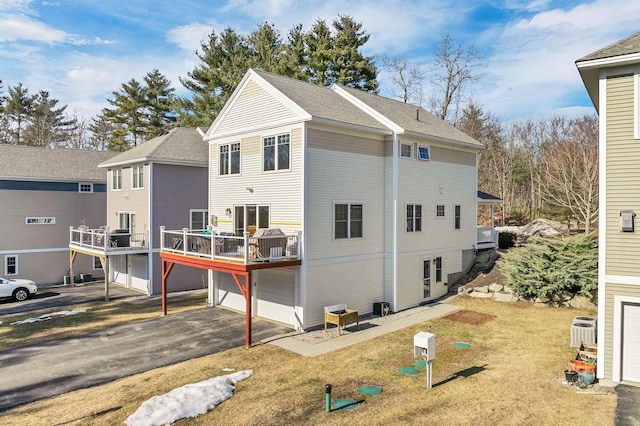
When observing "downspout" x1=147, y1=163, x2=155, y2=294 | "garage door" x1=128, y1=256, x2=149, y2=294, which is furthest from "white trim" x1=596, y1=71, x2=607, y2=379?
"garage door" x1=128, y1=256, x2=149, y2=294

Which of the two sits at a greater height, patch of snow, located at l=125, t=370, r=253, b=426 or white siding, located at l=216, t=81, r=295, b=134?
white siding, located at l=216, t=81, r=295, b=134

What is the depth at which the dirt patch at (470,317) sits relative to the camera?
50.8ft

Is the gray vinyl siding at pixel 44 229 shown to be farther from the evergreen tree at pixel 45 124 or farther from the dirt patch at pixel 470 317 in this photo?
the evergreen tree at pixel 45 124

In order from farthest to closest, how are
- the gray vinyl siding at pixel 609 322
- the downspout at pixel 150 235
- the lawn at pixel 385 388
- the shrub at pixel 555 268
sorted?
1. the downspout at pixel 150 235
2. the shrub at pixel 555 268
3. the gray vinyl siding at pixel 609 322
4. the lawn at pixel 385 388

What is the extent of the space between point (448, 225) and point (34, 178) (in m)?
24.9

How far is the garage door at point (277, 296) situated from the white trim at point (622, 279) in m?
9.62

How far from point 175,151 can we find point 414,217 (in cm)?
1415

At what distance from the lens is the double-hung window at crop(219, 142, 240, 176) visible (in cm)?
1772

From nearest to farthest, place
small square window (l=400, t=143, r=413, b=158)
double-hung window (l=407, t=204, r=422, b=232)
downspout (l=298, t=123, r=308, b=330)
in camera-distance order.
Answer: downspout (l=298, t=123, r=308, b=330)
small square window (l=400, t=143, r=413, b=158)
double-hung window (l=407, t=204, r=422, b=232)

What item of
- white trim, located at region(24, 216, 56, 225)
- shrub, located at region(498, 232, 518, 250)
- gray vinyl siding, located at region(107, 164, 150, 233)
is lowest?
shrub, located at region(498, 232, 518, 250)

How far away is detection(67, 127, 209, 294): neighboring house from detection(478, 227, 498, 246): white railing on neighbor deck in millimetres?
16088

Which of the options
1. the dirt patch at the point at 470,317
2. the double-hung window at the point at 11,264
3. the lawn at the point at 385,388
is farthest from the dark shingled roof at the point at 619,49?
the double-hung window at the point at 11,264

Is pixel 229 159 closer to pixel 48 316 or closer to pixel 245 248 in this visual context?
pixel 245 248

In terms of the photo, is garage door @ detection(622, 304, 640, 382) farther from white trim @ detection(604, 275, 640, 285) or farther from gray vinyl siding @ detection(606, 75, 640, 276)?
gray vinyl siding @ detection(606, 75, 640, 276)
